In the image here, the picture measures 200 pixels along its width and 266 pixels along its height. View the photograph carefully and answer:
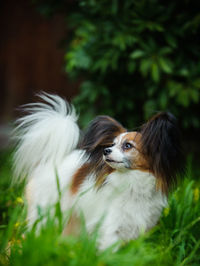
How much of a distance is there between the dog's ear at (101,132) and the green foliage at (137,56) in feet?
→ 4.32

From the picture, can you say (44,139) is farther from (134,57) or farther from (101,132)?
(134,57)

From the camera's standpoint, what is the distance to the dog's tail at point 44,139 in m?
2.92

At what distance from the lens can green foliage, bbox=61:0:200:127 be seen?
4.05 metres

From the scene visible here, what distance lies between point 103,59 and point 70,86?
14.5ft

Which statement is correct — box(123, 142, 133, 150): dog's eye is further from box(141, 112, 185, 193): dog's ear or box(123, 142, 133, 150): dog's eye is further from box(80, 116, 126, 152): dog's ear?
box(80, 116, 126, 152): dog's ear

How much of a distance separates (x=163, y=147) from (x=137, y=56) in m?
1.78

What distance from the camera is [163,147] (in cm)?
246

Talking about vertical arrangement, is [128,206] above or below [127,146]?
below

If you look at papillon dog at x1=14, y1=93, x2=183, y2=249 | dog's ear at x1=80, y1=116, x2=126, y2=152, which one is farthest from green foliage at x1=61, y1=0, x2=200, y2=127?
papillon dog at x1=14, y1=93, x2=183, y2=249

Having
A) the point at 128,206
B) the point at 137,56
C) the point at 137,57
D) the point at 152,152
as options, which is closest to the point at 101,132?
the point at 152,152

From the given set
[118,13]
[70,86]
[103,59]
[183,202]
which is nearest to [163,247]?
[183,202]

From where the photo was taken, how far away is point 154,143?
2.48m

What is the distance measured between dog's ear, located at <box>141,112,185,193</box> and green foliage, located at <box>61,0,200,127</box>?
59.6 inches

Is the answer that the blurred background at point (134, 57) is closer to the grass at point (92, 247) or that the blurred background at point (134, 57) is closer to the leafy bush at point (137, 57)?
the leafy bush at point (137, 57)
